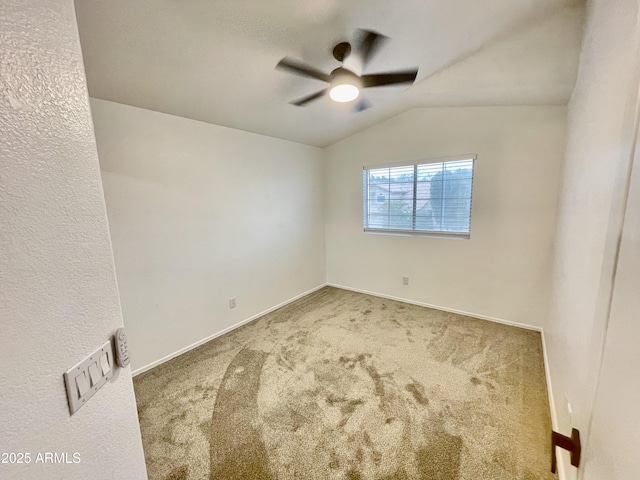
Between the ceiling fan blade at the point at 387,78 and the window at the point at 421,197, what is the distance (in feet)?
5.54

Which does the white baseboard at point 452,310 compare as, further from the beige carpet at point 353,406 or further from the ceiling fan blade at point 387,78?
the ceiling fan blade at point 387,78

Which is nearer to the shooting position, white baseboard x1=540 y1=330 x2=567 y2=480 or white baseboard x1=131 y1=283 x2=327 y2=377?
white baseboard x1=540 y1=330 x2=567 y2=480

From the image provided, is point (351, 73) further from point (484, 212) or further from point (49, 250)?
point (484, 212)

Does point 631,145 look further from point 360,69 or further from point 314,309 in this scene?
point 314,309

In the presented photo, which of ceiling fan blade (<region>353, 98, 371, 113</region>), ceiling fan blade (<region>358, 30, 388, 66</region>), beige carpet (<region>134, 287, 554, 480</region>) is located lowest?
beige carpet (<region>134, 287, 554, 480</region>)

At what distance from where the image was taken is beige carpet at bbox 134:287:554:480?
144cm

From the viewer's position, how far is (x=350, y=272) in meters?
4.13

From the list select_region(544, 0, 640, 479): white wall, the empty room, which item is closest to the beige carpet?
the empty room

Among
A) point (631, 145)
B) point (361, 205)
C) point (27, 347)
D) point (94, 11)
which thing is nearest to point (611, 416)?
point (631, 145)

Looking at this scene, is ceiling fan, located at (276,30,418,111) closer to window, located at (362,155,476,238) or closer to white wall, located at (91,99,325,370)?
white wall, located at (91,99,325,370)

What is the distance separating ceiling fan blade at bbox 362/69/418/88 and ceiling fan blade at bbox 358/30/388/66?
0.51 feet

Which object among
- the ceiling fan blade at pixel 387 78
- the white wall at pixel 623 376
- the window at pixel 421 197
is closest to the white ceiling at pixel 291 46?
the ceiling fan blade at pixel 387 78

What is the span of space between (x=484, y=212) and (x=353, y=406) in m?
2.47

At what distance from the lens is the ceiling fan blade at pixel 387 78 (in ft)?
5.40
